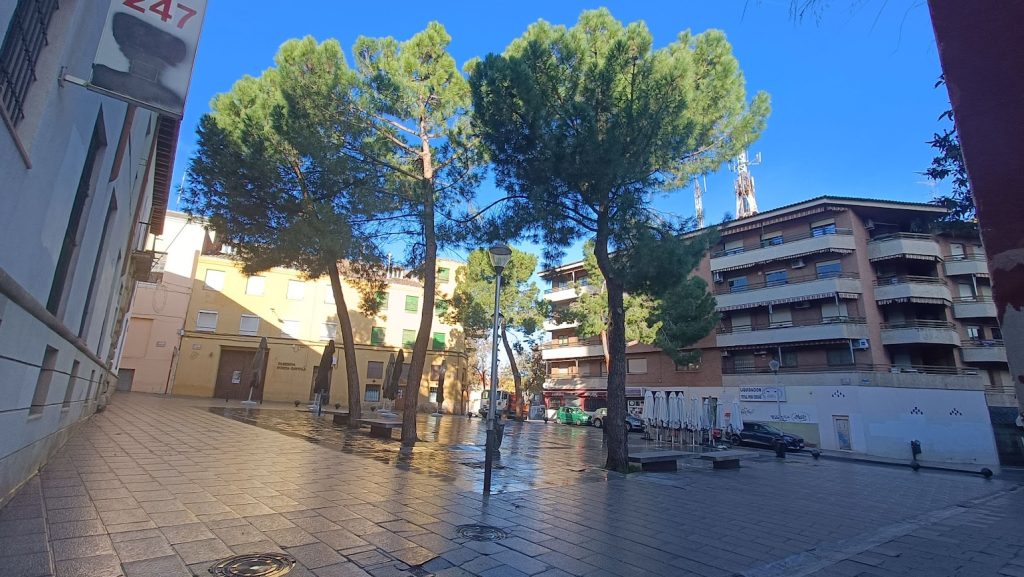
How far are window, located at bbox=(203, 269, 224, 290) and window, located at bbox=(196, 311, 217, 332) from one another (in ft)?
5.43

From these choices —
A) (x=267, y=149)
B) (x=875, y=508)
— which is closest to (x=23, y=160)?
(x=875, y=508)

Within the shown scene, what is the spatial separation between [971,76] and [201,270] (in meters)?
36.6

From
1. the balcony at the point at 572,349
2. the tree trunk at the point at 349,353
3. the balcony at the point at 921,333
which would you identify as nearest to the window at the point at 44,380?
the tree trunk at the point at 349,353

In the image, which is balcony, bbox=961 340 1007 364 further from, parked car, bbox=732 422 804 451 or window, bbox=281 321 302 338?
window, bbox=281 321 302 338

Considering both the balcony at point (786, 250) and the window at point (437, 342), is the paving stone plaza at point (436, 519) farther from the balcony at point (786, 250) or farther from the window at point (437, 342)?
the window at point (437, 342)

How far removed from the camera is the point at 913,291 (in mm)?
27234

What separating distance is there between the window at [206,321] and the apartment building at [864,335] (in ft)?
106

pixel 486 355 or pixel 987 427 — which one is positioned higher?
pixel 486 355

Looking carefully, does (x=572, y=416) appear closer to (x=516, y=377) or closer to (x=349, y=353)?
(x=516, y=377)

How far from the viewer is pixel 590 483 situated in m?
8.23

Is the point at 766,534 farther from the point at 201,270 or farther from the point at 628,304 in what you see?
the point at 201,270

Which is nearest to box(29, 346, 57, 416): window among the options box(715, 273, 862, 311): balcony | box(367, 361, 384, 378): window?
box(367, 361, 384, 378): window

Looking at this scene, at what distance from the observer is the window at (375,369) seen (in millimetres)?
34281

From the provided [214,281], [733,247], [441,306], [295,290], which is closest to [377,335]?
[441,306]
